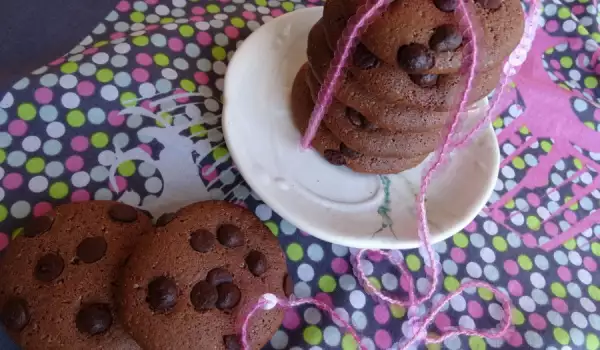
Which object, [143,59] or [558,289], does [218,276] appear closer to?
[143,59]

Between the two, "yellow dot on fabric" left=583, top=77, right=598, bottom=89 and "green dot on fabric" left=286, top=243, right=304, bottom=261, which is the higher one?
"green dot on fabric" left=286, top=243, right=304, bottom=261

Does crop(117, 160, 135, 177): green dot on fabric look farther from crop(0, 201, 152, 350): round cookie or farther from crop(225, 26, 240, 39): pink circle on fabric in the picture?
crop(225, 26, 240, 39): pink circle on fabric

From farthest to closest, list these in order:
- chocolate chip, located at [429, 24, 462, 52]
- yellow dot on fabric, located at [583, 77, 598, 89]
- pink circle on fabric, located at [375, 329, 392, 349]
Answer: yellow dot on fabric, located at [583, 77, 598, 89] < pink circle on fabric, located at [375, 329, 392, 349] < chocolate chip, located at [429, 24, 462, 52]

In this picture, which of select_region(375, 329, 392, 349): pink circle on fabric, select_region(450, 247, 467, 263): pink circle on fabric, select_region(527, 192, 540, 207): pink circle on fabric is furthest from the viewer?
select_region(527, 192, 540, 207): pink circle on fabric

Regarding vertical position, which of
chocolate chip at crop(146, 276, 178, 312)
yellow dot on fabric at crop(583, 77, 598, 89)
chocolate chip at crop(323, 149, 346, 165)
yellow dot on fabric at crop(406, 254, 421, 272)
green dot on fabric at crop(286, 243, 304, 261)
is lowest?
yellow dot on fabric at crop(406, 254, 421, 272)

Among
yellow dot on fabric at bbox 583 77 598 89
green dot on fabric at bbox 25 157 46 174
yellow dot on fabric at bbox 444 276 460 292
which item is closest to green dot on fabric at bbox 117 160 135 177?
green dot on fabric at bbox 25 157 46 174

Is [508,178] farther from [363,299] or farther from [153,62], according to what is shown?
[153,62]

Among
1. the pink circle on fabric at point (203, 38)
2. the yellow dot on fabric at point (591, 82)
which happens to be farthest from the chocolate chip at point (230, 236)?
the yellow dot on fabric at point (591, 82)
